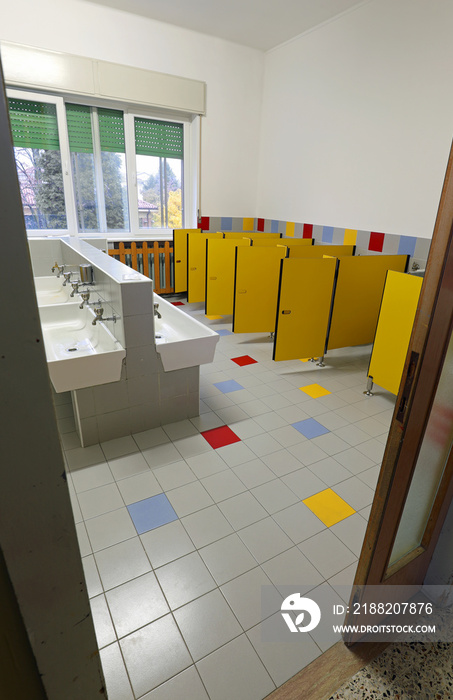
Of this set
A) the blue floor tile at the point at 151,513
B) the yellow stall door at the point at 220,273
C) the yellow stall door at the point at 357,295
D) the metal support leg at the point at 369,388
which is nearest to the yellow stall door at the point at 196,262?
the yellow stall door at the point at 220,273

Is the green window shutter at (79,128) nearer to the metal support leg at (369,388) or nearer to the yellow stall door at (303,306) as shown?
the yellow stall door at (303,306)

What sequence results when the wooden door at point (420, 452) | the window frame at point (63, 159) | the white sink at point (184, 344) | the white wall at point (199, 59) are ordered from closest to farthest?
the wooden door at point (420, 452) < the white sink at point (184, 344) < the white wall at point (199, 59) < the window frame at point (63, 159)

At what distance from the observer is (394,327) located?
2693mm

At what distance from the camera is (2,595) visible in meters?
0.60

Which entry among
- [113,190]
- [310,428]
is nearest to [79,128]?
[113,190]

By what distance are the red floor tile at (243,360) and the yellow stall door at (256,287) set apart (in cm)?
31

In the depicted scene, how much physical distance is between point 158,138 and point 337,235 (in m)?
2.61

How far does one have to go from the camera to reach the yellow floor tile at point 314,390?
119 inches

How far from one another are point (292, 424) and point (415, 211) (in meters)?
2.25

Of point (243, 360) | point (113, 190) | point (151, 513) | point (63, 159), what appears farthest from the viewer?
point (113, 190)

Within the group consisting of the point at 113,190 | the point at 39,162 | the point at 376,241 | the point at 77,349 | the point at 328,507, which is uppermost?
the point at 39,162

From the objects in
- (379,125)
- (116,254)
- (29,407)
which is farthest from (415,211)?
(29,407)

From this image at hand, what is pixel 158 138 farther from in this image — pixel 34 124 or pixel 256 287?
pixel 256 287

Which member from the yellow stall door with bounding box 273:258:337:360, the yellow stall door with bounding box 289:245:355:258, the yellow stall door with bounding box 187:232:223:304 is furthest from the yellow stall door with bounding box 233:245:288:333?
the yellow stall door with bounding box 187:232:223:304
